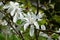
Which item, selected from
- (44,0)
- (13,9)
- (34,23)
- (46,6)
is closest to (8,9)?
(13,9)

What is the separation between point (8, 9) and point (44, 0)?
1.33 meters

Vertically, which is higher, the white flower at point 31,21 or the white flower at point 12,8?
the white flower at point 12,8

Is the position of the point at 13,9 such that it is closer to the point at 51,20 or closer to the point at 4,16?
the point at 4,16

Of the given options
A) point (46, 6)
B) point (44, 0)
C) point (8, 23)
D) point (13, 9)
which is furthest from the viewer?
point (44, 0)

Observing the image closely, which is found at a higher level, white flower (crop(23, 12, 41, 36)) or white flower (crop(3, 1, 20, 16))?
white flower (crop(3, 1, 20, 16))

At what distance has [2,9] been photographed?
3.81 feet

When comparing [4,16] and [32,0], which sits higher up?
[4,16]

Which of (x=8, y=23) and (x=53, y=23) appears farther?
(x=53, y=23)

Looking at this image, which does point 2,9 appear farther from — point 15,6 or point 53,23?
point 53,23

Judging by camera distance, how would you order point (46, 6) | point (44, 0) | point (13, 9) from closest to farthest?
point (13, 9)
point (46, 6)
point (44, 0)

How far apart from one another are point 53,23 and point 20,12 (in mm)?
1188

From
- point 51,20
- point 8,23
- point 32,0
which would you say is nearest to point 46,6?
point 51,20

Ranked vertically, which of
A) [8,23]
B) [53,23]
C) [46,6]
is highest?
[8,23]

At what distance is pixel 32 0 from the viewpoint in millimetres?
2461
